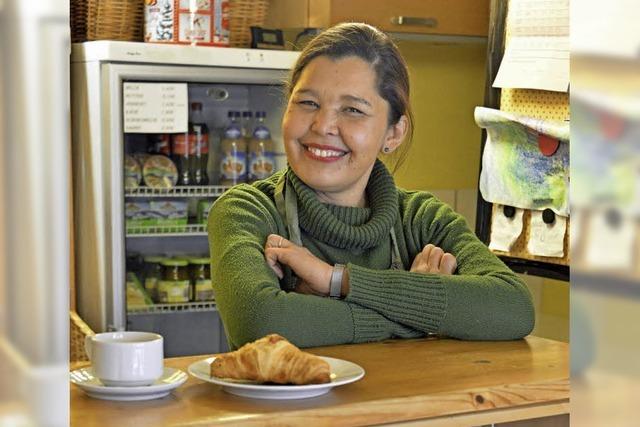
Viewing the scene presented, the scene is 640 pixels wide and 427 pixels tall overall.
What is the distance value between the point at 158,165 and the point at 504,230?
1.07 m

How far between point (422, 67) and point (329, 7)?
60 cm

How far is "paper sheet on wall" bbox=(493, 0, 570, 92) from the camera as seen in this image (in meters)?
2.84

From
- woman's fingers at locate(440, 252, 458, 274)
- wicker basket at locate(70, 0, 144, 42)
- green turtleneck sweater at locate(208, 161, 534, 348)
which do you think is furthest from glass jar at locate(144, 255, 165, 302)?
woman's fingers at locate(440, 252, 458, 274)

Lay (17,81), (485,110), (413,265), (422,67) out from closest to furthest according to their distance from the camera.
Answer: (17,81) < (413,265) < (485,110) < (422,67)

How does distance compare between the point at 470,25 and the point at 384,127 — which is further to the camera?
the point at 470,25

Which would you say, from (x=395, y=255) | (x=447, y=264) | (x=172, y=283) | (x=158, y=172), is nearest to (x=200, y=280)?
(x=172, y=283)

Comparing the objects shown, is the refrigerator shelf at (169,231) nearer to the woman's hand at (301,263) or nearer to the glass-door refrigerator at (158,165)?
the glass-door refrigerator at (158,165)

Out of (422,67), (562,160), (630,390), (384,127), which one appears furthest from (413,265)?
(422,67)

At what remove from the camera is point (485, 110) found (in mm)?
3031

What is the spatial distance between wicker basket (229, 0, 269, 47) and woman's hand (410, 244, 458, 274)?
55.9 inches

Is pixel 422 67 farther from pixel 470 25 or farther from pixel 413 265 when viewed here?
pixel 413 265

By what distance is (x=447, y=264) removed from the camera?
1.87 metres

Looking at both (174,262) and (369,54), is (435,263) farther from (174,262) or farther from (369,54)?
(174,262)

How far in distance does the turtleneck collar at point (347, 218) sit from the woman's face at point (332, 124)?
35mm
